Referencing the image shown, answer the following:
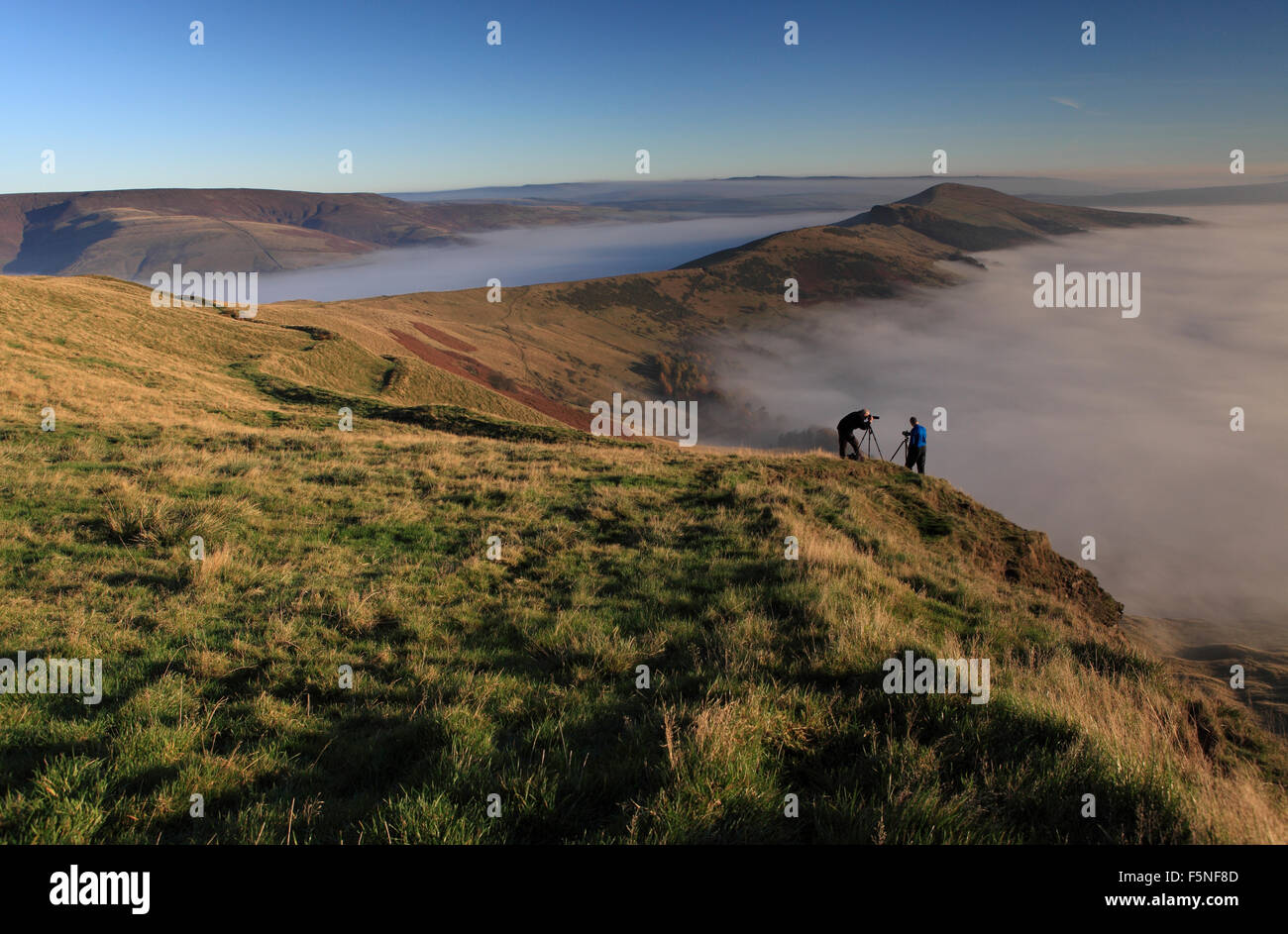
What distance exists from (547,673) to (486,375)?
65.4 metres

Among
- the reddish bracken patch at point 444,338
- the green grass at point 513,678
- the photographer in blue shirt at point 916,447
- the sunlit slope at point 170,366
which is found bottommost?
the green grass at point 513,678

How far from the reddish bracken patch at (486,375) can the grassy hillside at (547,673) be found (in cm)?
4939

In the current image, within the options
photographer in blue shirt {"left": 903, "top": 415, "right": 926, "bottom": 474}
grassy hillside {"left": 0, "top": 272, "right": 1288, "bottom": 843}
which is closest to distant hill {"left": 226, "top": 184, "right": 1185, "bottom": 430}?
photographer in blue shirt {"left": 903, "top": 415, "right": 926, "bottom": 474}

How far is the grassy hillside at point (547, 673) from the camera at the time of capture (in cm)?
333

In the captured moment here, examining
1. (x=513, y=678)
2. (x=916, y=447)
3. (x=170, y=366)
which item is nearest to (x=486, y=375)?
(x=170, y=366)

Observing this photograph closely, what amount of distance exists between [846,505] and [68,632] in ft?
40.8

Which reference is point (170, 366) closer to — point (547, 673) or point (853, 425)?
point (853, 425)

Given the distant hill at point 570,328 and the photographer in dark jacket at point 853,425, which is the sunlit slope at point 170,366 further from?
the photographer in dark jacket at point 853,425

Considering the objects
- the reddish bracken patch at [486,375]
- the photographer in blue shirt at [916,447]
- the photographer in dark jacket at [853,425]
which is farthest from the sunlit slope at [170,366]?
the photographer in blue shirt at [916,447]

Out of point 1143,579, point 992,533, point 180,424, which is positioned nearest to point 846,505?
point 992,533

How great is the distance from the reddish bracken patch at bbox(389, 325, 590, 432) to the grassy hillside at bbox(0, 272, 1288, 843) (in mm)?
49390

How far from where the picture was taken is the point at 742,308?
18412cm

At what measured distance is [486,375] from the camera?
6744 cm
